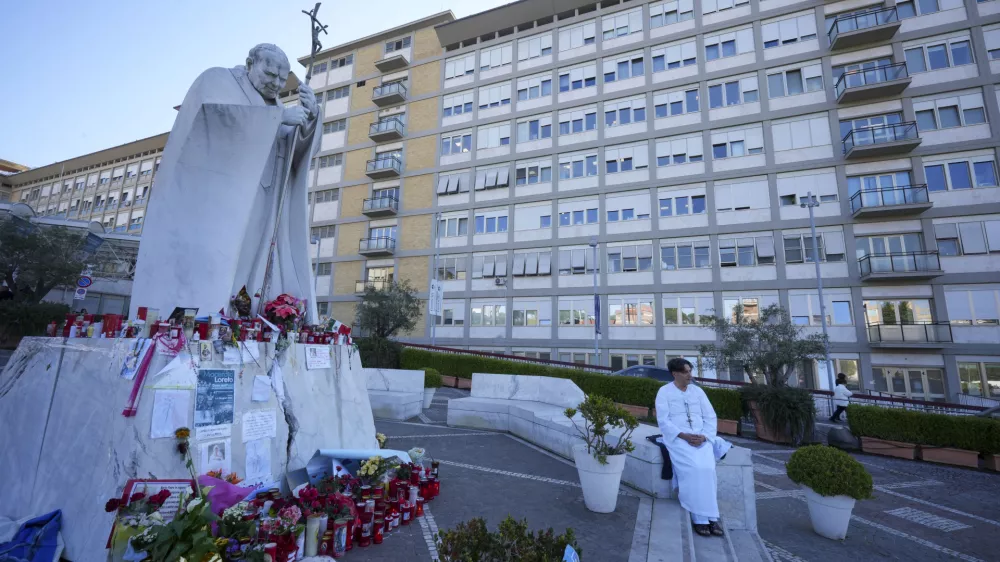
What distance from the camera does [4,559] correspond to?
2.96 m

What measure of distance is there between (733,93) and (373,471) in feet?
93.4

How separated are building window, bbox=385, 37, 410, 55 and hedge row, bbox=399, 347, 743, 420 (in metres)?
26.2

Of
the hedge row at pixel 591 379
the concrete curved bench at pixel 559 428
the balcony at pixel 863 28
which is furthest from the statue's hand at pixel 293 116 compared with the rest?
the balcony at pixel 863 28

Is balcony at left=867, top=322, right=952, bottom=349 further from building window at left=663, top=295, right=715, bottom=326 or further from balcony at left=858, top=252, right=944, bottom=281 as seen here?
building window at left=663, top=295, right=715, bottom=326

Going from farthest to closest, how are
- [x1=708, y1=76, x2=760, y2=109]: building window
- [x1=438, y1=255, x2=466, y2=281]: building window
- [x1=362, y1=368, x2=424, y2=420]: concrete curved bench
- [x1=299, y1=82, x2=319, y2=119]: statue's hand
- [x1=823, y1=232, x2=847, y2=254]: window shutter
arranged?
[x1=438, y1=255, x2=466, y2=281]: building window < [x1=708, y1=76, x2=760, y2=109]: building window < [x1=823, y1=232, x2=847, y2=254]: window shutter < [x1=362, y1=368, x2=424, y2=420]: concrete curved bench < [x1=299, y1=82, x2=319, y2=119]: statue's hand

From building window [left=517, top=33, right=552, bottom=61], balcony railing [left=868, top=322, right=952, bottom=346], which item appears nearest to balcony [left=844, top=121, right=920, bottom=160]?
balcony railing [left=868, top=322, right=952, bottom=346]

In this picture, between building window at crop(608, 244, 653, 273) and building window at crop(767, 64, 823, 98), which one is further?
building window at crop(608, 244, 653, 273)

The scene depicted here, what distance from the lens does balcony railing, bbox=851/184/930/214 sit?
20938 mm

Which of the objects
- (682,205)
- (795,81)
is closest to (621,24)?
(795,81)

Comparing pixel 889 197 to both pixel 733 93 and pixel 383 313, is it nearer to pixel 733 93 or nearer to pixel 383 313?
pixel 733 93

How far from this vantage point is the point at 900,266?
20.9 meters

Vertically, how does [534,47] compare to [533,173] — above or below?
above

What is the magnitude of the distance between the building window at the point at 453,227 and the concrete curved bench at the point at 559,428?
1991 centimetres

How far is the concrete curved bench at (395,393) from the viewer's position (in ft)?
37.8
